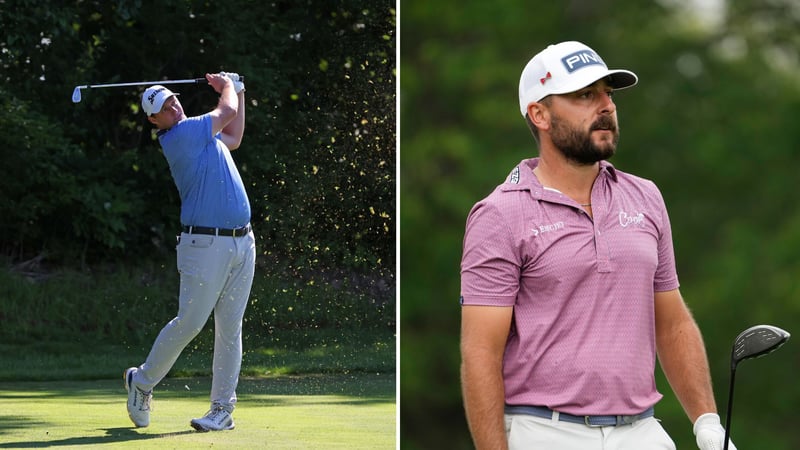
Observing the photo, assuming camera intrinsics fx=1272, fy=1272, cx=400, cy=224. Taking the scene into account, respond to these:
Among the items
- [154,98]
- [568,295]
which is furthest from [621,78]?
[154,98]

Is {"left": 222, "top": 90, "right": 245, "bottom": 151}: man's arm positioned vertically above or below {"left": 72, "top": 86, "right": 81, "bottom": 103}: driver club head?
below

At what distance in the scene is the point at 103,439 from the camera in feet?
13.3

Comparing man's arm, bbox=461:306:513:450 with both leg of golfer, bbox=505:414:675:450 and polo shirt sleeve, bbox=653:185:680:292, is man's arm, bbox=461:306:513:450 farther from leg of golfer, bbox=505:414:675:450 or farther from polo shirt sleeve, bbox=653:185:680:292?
polo shirt sleeve, bbox=653:185:680:292

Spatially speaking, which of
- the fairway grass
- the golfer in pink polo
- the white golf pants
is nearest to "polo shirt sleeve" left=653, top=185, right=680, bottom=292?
the golfer in pink polo

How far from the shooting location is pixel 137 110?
487cm

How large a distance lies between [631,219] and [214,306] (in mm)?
2550

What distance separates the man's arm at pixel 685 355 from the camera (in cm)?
198

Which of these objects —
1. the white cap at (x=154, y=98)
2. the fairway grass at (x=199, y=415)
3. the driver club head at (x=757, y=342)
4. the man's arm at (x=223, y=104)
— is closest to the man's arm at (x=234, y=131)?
the man's arm at (x=223, y=104)

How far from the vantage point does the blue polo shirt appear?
4133 mm

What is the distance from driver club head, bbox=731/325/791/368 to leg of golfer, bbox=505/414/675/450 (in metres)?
0.19

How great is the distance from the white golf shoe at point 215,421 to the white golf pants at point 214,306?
26mm

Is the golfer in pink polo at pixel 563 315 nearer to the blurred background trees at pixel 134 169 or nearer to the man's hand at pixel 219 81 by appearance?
the man's hand at pixel 219 81

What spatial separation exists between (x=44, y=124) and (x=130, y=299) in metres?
0.74

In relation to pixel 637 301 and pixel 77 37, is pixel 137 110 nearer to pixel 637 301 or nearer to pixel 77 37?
pixel 77 37
